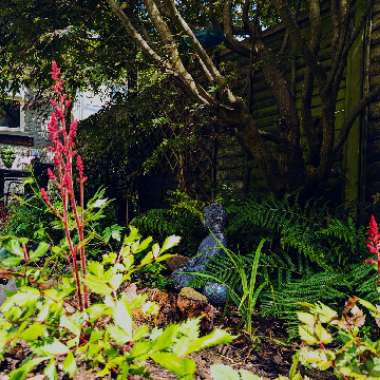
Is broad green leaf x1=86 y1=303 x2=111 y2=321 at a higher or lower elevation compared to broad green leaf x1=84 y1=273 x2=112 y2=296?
lower

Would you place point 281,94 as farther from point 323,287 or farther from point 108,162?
point 108,162

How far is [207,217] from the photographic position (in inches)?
157

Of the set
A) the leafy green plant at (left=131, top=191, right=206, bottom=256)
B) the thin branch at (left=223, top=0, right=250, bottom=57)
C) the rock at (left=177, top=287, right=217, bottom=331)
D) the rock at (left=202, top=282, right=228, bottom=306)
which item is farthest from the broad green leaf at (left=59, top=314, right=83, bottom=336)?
the thin branch at (left=223, top=0, right=250, bottom=57)

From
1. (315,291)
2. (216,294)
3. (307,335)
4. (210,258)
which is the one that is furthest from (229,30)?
(307,335)

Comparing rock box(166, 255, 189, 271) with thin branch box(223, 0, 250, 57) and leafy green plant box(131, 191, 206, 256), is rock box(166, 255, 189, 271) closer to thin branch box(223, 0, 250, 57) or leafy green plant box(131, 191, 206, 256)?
leafy green plant box(131, 191, 206, 256)

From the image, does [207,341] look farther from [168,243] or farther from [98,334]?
[168,243]

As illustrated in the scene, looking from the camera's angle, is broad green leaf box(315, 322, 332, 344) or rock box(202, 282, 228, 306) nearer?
broad green leaf box(315, 322, 332, 344)

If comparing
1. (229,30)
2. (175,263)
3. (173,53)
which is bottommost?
(175,263)

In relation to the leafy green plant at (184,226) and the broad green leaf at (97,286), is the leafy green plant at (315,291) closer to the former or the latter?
the broad green leaf at (97,286)

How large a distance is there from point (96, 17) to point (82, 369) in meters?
5.24

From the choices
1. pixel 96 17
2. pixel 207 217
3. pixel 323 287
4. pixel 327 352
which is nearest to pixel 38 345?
pixel 327 352

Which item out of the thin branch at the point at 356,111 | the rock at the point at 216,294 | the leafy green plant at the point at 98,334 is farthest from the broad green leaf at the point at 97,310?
the thin branch at the point at 356,111

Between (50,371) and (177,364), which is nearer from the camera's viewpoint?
(177,364)

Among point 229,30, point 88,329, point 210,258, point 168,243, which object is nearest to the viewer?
point 88,329
